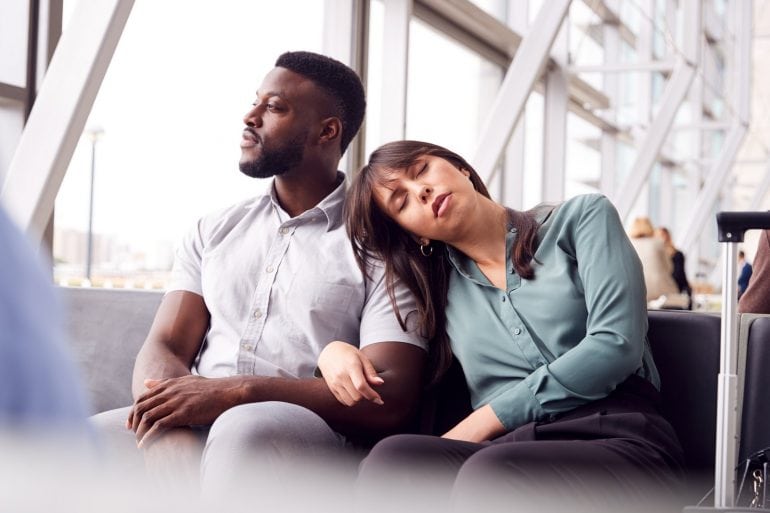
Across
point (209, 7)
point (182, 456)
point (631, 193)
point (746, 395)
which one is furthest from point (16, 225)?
point (631, 193)

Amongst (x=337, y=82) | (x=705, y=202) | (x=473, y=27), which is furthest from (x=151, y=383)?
(x=705, y=202)

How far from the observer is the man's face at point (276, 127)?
2311mm

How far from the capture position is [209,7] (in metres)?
4.17

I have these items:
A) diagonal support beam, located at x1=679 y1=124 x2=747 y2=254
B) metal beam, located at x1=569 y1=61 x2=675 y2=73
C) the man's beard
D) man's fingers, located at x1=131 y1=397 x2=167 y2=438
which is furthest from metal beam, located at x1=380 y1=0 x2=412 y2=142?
diagonal support beam, located at x1=679 y1=124 x2=747 y2=254

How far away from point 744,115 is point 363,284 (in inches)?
491

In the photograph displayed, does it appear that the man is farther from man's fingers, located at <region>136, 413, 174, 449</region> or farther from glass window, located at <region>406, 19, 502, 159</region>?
glass window, located at <region>406, 19, 502, 159</region>

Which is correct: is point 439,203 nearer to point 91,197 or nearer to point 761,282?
point 761,282

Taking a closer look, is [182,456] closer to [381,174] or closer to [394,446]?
[394,446]

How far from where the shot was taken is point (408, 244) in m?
2.13

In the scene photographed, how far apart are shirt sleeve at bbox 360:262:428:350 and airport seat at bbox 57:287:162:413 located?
2.57 ft

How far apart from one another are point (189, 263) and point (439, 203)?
67cm

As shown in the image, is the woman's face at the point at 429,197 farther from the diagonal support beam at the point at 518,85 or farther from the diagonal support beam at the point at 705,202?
the diagonal support beam at the point at 705,202

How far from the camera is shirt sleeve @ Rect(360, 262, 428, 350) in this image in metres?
2.01

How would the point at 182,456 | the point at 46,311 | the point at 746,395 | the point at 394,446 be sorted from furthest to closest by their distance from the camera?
the point at 746,395 → the point at 182,456 → the point at 394,446 → the point at 46,311
